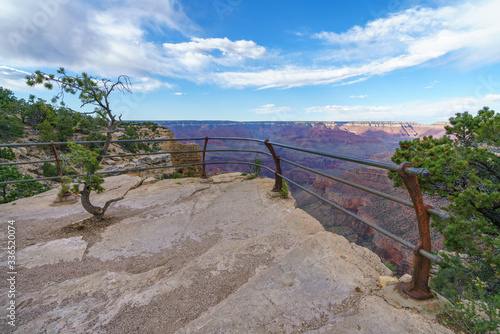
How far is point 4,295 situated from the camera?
1880 millimetres

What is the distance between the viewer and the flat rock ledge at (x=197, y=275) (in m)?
1.48

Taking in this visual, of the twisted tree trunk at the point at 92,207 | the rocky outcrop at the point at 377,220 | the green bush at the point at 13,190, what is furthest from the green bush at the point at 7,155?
the rocky outcrop at the point at 377,220

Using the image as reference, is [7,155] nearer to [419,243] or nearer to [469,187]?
[419,243]

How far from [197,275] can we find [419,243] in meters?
1.69

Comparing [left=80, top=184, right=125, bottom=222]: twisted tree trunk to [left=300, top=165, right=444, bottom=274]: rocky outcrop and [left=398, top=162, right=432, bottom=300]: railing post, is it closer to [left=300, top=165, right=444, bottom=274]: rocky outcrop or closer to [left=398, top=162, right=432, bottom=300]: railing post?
[left=398, top=162, right=432, bottom=300]: railing post

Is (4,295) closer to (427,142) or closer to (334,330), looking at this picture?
(334,330)

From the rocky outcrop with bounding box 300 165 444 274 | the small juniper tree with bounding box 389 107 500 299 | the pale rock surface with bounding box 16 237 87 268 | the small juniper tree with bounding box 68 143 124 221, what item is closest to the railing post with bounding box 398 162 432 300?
the pale rock surface with bounding box 16 237 87 268

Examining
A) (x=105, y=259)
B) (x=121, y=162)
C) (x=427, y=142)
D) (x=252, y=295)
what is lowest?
(x=121, y=162)

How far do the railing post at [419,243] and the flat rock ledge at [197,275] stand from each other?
138 mm

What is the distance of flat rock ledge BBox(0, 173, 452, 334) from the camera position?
1479 millimetres

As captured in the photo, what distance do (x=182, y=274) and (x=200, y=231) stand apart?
3.10 feet

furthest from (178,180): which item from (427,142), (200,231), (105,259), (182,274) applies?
(427,142)

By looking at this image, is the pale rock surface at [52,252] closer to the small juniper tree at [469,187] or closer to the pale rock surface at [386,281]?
the pale rock surface at [386,281]

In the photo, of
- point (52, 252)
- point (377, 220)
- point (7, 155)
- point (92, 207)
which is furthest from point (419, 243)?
point (377, 220)
